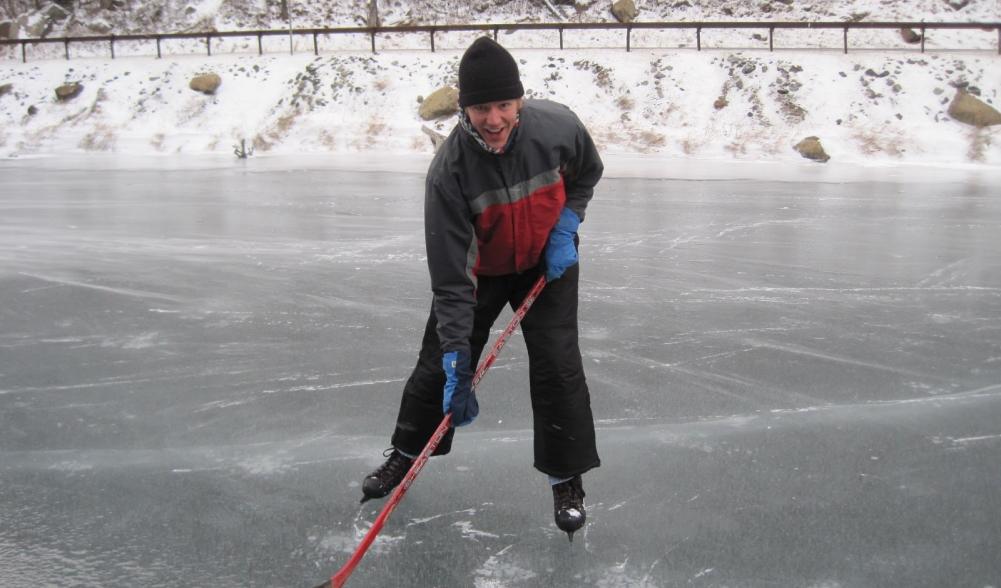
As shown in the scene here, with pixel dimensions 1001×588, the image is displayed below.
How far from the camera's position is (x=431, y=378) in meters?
2.69

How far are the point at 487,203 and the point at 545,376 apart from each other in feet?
1.84

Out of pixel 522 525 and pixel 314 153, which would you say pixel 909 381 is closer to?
pixel 522 525

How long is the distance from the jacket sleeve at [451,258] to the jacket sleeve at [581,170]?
0.40 metres

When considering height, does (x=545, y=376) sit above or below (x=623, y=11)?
below

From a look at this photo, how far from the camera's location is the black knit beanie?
2258 millimetres

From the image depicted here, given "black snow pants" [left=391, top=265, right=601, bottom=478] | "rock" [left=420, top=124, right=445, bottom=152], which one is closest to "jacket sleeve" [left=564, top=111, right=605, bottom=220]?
"black snow pants" [left=391, top=265, right=601, bottom=478]

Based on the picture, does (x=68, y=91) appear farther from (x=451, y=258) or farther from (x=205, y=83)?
(x=451, y=258)

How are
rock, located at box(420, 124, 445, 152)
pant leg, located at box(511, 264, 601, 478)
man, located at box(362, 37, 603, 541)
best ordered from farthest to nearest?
rock, located at box(420, 124, 445, 152), pant leg, located at box(511, 264, 601, 478), man, located at box(362, 37, 603, 541)

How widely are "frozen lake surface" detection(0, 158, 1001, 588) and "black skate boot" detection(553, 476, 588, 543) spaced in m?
0.06

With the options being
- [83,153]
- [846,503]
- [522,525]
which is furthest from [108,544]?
[83,153]

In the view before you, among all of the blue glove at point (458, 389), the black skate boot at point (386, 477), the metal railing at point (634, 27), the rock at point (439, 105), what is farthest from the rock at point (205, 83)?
the blue glove at point (458, 389)

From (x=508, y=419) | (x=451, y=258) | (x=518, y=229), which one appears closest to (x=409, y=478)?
(x=451, y=258)

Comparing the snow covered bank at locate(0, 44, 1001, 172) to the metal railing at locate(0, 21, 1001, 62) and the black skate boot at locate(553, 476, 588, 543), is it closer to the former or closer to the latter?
the metal railing at locate(0, 21, 1001, 62)

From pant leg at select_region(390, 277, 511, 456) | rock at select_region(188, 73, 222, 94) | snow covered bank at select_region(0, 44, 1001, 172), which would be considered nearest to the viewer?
pant leg at select_region(390, 277, 511, 456)
